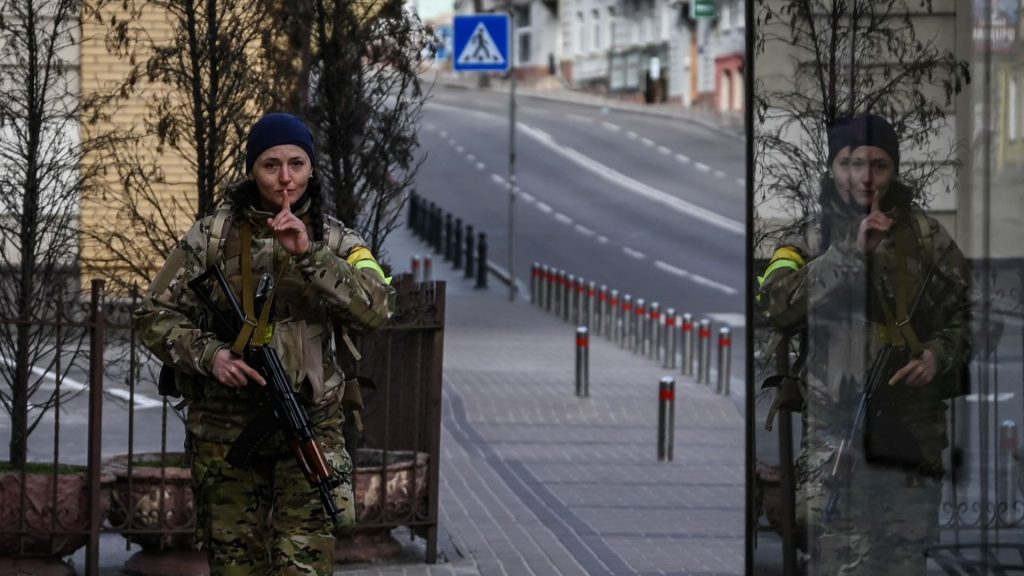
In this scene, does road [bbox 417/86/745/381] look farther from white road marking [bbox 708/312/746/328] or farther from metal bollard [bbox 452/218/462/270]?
metal bollard [bbox 452/218/462/270]

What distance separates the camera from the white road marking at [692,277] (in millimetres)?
32109

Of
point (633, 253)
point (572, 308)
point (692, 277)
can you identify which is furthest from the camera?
point (633, 253)

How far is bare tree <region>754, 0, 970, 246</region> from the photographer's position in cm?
484

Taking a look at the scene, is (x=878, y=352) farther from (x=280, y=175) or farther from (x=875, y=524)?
(x=280, y=175)

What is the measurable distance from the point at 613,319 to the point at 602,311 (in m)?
0.62

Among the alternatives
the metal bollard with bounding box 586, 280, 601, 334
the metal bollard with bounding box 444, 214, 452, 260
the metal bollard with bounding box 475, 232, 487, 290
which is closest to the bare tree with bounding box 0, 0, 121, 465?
the metal bollard with bounding box 586, 280, 601, 334

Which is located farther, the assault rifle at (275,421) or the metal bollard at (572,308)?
the metal bollard at (572,308)

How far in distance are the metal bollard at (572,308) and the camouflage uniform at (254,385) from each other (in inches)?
803

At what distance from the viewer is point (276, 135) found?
→ 19.3ft

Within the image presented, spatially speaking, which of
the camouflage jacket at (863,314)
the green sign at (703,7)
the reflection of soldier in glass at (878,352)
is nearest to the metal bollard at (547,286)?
the green sign at (703,7)

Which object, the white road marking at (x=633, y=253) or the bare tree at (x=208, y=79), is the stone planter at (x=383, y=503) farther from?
the white road marking at (x=633, y=253)

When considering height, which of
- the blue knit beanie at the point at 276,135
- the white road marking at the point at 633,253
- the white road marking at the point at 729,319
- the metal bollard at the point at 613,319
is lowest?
the white road marking at the point at 729,319

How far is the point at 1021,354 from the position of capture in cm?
454

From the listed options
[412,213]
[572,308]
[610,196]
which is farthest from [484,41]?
[610,196]
